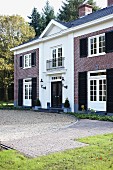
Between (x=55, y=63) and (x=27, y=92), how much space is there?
4974 millimetres

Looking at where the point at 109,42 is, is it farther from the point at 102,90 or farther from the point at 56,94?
the point at 56,94

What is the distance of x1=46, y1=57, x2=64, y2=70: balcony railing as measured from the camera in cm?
2125

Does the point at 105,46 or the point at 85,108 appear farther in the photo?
the point at 85,108

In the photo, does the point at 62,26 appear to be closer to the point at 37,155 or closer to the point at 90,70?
the point at 90,70

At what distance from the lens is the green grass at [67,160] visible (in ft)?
18.0

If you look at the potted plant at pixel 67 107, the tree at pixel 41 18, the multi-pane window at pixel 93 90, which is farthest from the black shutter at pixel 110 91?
the tree at pixel 41 18

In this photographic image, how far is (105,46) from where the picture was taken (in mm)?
16984

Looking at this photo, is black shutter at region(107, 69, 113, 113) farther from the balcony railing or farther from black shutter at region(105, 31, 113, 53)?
the balcony railing

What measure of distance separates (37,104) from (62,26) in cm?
705

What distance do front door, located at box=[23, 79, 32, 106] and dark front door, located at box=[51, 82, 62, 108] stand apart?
330 cm

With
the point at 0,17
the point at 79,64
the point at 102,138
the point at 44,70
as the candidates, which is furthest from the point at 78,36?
the point at 0,17

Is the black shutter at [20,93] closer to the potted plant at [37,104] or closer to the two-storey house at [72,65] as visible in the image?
the two-storey house at [72,65]

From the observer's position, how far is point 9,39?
38281 mm

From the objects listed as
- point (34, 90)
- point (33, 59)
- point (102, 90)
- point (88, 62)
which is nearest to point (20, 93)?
point (34, 90)
